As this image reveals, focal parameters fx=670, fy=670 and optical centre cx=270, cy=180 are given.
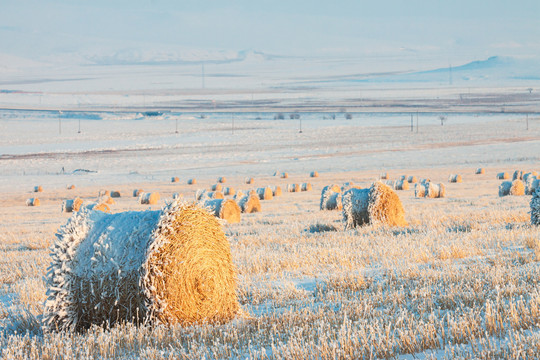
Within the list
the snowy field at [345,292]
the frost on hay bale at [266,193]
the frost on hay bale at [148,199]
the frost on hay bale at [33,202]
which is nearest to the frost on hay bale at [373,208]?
the snowy field at [345,292]

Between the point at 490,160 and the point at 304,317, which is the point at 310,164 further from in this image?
the point at 304,317

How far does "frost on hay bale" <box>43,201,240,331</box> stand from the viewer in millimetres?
7051

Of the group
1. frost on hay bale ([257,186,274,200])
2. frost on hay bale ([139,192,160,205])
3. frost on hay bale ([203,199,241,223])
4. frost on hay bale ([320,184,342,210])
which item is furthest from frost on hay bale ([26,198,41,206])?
frost on hay bale ([203,199,241,223])

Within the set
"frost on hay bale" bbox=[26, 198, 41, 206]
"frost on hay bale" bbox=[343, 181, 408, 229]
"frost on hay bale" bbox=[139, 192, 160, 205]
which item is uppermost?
"frost on hay bale" bbox=[343, 181, 408, 229]

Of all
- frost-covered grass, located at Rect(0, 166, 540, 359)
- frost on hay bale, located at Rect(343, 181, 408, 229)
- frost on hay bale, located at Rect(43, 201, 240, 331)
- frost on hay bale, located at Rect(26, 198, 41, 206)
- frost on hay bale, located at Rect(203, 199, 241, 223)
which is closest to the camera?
Result: frost-covered grass, located at Rect(0, 166, 540, 359)

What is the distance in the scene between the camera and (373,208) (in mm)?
16172

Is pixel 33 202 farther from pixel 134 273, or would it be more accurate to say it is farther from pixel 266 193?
pixel 134 273

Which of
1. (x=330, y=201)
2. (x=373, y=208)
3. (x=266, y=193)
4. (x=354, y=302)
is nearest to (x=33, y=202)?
(x=266, y=193)

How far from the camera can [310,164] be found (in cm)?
5903

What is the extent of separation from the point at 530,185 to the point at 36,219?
2057 cm

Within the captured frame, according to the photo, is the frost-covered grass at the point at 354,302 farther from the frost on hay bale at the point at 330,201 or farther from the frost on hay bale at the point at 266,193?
the frost on hay bale at the point at 266,193

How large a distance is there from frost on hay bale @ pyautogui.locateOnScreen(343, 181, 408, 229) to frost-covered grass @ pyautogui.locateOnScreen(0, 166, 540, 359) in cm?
132

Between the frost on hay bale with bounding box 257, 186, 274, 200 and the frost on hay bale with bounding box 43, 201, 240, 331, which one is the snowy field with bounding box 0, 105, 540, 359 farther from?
the frost on hay bale with bounding box 257, 186, 274, 200

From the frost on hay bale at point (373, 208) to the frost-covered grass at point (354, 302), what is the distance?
1316 mm
